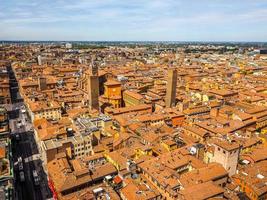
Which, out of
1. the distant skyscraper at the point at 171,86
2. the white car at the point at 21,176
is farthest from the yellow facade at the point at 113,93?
the white car at the point at 21,176

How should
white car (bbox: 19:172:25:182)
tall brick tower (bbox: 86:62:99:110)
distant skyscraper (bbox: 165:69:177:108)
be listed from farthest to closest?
distant skyscraper (bbox: 165:69:177:108) → tall brick tower (bbox: 86:62:99:110) → white car (bbox: 19:172:25:182)

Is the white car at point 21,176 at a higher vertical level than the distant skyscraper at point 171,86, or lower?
lower

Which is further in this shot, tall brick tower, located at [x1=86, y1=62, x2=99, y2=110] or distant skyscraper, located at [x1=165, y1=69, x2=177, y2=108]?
distant skyscraper, located at [x1=165, y1=69, x2=177, y2=108]

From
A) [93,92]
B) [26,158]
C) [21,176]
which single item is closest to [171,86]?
[93,92]

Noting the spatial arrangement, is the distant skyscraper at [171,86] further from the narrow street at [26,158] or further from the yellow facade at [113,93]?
the narrow street at [26,158]

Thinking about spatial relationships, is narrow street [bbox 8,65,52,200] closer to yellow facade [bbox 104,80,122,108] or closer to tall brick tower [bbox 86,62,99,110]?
tall brick tower [bbox 86,62,99,110]

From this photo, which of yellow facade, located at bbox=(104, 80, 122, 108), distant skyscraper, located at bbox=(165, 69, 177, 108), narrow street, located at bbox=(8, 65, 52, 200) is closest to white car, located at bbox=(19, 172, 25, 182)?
narrow street, located at bbox=(8, 65, 52, 200)

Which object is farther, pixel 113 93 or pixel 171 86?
pixel 113 93

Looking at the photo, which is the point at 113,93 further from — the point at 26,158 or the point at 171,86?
the point at 26,158

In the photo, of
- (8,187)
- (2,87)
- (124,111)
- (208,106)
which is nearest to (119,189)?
(8,187)

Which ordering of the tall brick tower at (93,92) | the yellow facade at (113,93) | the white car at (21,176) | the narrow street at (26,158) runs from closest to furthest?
the narrow street at (26,158) → the white car at (21,176) → the tall brick tower at (93,92) → the yellow facade at (113,93)

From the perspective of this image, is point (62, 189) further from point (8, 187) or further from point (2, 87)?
point (2, 87)

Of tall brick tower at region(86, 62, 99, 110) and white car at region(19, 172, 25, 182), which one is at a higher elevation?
tall brick tower at region(86, 62, 99, 110)
